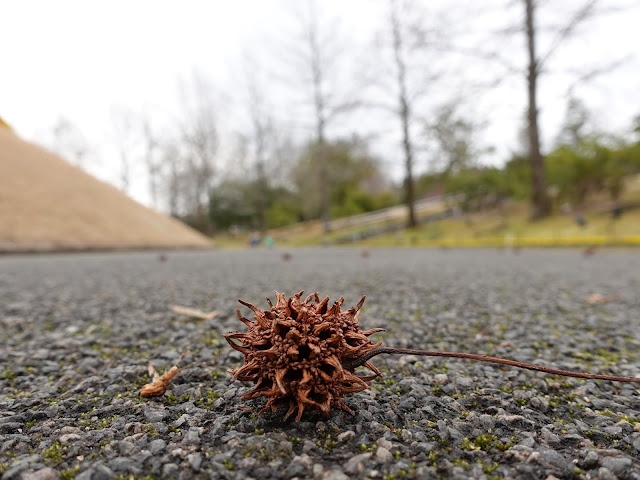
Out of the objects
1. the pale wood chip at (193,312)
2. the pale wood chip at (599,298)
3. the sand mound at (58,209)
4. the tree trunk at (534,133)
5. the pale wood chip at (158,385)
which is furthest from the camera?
the tree trunk at (534,133)

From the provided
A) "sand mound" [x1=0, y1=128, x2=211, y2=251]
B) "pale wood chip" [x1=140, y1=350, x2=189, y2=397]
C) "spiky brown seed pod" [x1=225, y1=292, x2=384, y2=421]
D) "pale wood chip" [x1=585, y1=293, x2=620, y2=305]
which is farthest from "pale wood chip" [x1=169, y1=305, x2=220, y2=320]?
"sand mound" [x1=0, y1=128, x2=211, y2=251]

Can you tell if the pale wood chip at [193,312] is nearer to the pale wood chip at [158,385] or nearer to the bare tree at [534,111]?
the pale wood chip at [158,385]

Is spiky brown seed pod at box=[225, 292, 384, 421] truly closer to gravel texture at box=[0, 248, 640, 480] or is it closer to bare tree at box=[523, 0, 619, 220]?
gravel texture at box=[0, 248, 640, 480]

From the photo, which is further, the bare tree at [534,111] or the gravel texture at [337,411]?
the bare tree at [534,111]

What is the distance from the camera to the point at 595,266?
6059 millimetres

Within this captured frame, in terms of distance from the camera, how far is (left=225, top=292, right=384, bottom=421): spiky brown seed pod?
1.09 meters

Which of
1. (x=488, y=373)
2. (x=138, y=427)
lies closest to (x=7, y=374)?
(x=138, y=427)

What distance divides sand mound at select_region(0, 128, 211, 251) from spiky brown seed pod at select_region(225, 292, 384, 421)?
11736mm

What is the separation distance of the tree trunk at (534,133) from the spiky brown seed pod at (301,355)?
17709mm

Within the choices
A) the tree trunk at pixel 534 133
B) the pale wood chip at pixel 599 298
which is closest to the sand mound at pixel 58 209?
the pale wood chip at pixel 599 298

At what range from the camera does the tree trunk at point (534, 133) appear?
15.9 metres

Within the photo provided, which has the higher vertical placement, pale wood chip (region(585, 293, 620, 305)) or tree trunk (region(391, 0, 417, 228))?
tree trunk (region(391, 0, 417, 228))

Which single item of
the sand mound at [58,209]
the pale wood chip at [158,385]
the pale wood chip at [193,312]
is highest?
the sand mound at [58,209]

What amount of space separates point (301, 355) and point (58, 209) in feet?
43.8
